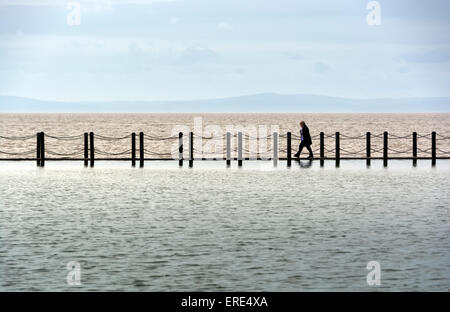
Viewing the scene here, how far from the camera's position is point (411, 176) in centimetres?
3073

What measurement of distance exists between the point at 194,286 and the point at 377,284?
2.40m

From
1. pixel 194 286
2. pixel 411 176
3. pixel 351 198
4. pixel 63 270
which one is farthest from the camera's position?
pixel 411 176

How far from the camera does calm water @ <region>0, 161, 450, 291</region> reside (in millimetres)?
12195

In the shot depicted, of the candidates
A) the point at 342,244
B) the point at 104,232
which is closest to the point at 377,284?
the point at 342,244

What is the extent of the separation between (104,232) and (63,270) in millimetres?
3866

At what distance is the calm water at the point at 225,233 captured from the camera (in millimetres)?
12195

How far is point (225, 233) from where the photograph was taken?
16.3 meters

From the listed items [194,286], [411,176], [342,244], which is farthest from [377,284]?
[411,176]

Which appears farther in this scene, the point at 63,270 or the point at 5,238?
the point at 5,238

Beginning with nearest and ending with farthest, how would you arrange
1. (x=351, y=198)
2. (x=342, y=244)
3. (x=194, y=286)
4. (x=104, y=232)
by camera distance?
(x=194, y=286), (x=342, y=244), (x=104, y=232), (x=351, y=198)
